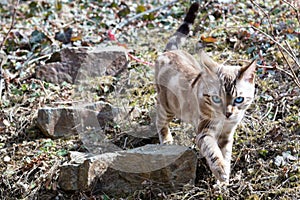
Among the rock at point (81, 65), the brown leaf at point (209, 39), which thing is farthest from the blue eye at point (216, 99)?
the brown leaf at point (209, 39)

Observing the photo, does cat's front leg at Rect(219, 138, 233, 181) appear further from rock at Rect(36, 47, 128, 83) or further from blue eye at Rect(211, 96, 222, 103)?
rock at Rect(36, 47, 128, 83)

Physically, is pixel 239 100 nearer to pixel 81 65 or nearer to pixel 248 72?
pixel 248 72

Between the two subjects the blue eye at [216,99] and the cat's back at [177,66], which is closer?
the blue eye at [216,99]

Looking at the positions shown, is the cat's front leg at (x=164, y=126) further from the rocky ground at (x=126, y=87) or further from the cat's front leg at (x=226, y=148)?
the cat's front leg at (x=226, y=148)

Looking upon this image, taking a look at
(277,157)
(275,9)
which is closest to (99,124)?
(277,157)

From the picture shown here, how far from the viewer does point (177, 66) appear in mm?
3941

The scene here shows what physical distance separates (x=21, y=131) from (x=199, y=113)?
1.72m

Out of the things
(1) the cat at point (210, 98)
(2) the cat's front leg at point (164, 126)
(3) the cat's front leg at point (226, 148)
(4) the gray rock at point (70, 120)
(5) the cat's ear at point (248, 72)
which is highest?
(5) the cat's ear at point (248, 72)

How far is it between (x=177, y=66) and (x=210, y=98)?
0.63m

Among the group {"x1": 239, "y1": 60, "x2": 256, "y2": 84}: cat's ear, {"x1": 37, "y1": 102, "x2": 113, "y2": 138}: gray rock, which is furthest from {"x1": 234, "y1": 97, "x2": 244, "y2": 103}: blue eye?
{"x1": 37, "y1": 102, "x2": 113, "y2": 138}: gray rock

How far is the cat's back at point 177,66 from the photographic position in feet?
12.7

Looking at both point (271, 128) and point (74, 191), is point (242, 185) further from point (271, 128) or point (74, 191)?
point (74, 191)

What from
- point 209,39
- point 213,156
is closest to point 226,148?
point 213,156

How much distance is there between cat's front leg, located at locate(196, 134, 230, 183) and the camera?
330 cm
